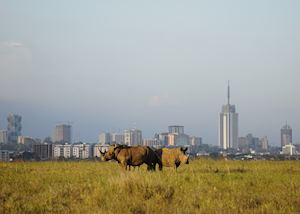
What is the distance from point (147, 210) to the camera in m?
12.6

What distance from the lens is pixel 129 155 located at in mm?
25641

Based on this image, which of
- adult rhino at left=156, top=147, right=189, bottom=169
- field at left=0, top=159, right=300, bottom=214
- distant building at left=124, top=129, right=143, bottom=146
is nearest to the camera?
field at left=0, top=159, right=300, bottom=214

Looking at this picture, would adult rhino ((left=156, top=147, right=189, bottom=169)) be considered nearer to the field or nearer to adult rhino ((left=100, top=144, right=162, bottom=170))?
adult rhino ((left=100, top=144, right=162, bottom=170))

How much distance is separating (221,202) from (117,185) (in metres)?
3.82

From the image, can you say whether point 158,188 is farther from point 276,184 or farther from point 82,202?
point 276,184

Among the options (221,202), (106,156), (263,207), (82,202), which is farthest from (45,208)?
(106,156)

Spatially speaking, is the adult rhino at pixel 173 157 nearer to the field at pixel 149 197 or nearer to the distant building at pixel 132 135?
the field at pixel 149 197

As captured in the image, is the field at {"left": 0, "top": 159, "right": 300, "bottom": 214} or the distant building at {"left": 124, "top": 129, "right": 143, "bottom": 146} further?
the distant building at {"left": 124, "top": 129, "right": 143, "bottom": 146}

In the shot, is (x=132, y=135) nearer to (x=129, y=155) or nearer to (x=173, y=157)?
(x=173, y=157)

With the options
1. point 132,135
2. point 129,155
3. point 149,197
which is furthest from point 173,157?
point 132,135

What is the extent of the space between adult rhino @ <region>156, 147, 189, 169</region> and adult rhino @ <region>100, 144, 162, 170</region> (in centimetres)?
117

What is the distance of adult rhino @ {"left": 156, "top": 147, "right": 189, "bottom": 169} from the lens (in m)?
Answer: 27.3

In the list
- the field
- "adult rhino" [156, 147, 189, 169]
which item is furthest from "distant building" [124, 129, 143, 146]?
the field

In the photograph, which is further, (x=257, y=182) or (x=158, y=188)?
(x=257, y=182)
